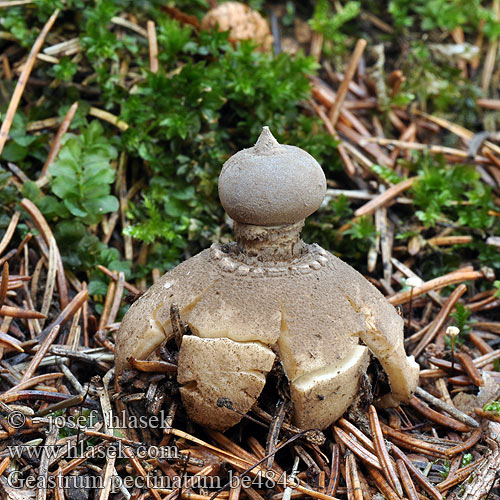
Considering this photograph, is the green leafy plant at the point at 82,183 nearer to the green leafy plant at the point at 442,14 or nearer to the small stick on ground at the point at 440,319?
the small stick on ground at the point at 440,319

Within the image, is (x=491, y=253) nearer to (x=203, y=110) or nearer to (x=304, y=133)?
(x=304, y=133)

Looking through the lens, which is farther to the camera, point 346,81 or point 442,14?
point 442,14

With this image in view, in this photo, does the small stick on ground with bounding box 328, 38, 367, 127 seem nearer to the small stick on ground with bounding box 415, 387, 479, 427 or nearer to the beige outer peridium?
the beige outer peridium

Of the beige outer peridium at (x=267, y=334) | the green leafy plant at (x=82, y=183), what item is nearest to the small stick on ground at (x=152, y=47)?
the green leafy plant at (x=82, y=183)

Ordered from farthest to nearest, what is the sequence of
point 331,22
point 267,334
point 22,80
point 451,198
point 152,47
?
point 331,22
point 152,47
point 451,198
point 22,80
point 267,334

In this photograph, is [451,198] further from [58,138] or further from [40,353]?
[40,353]

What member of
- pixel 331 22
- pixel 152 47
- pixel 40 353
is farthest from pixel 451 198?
pixel 40 353

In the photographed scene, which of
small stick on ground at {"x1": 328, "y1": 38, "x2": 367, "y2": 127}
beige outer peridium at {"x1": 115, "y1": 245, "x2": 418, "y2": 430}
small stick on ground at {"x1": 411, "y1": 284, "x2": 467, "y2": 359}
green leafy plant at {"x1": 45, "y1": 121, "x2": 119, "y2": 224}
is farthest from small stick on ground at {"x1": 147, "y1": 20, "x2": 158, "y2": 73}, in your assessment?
small stick on ground at {"x1": 411, "y1": 284, "x2": 467, "y2": 359}
